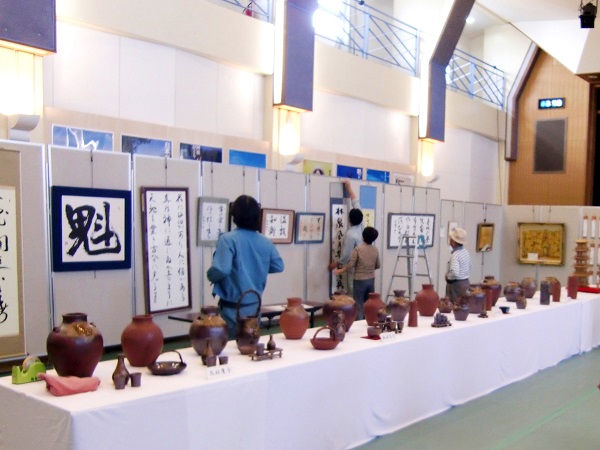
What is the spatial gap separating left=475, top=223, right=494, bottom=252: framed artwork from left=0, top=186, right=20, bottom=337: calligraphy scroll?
975 cm

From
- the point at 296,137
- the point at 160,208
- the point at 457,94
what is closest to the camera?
the point at 160,208

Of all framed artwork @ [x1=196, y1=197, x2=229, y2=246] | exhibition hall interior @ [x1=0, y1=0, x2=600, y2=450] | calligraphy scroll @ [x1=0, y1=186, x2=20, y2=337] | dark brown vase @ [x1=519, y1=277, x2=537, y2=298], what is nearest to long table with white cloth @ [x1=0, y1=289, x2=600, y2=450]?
exhibition hall interior @ [x1=0, y1=0, x2=600, y2=450]

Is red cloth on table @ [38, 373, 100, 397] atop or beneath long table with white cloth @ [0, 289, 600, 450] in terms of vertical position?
atop

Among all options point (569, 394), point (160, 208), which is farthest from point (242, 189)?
point (569, 394)

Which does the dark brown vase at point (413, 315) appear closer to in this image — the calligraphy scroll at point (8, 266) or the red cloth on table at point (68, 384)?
the red cloth on table at point (68, 384)

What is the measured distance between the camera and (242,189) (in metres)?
7.59

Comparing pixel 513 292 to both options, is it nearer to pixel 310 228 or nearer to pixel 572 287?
pixel 572 287

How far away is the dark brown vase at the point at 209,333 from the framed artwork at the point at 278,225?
439 centimetres

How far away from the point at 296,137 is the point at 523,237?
6292mm

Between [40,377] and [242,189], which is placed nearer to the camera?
[40,377]

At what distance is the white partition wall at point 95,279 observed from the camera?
5840 mm

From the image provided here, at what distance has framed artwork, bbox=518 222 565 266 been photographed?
13.1 m

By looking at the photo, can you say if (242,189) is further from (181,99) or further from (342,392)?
(342,392)

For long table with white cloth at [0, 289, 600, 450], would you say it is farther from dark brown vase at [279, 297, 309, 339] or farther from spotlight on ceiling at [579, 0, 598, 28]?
spotlight on ceiling at [579, 0, 598, 28]
